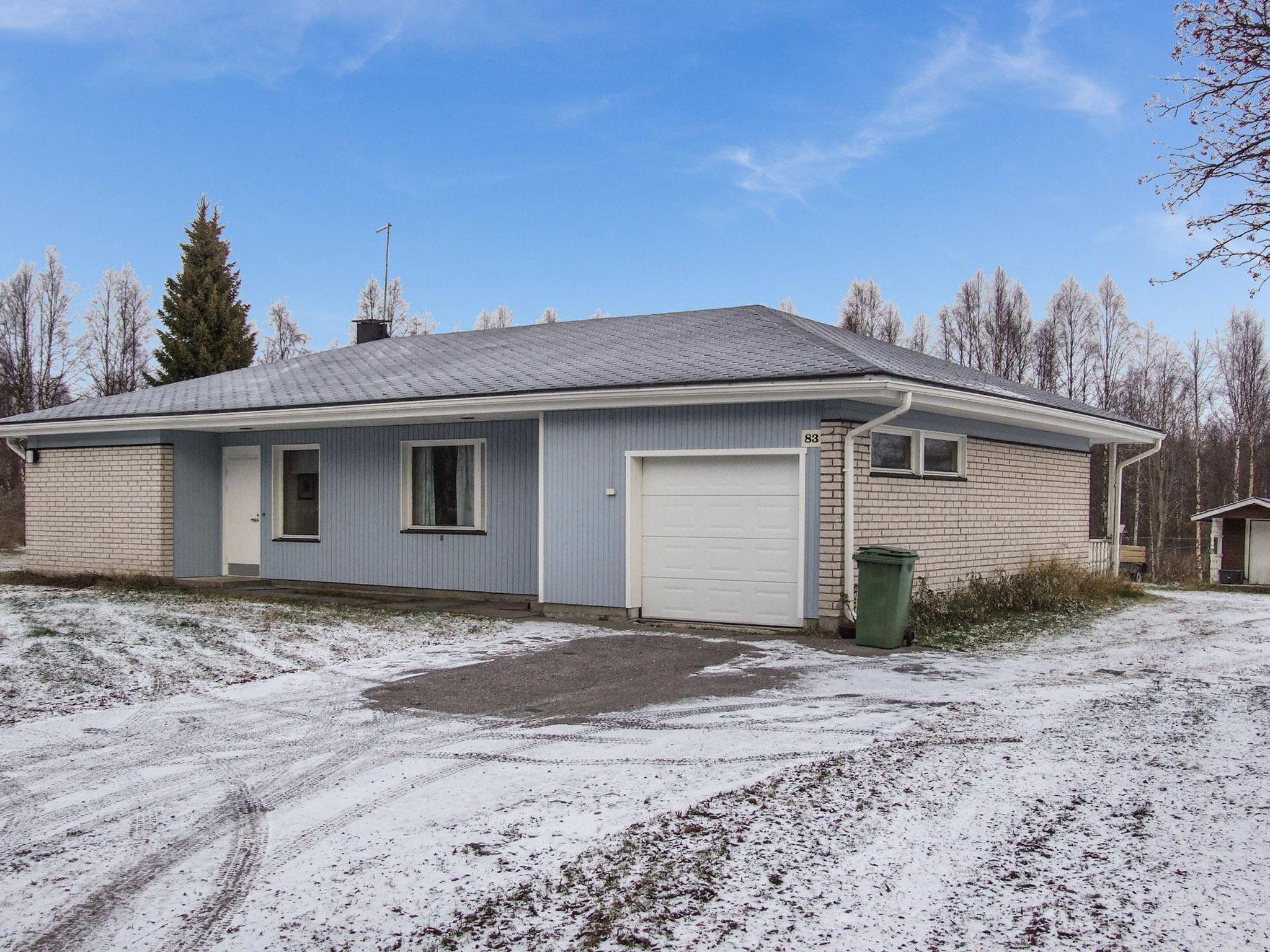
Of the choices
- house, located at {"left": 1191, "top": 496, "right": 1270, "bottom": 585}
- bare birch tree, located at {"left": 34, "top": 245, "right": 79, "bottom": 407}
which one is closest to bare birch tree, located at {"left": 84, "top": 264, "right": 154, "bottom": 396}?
bare birch tree, located at {"left": 34, "top": 245, "right": 79, "bottom": 407}

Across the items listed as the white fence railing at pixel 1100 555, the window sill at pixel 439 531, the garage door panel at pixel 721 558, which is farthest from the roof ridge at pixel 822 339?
the white fence railing at pixel 1100 555

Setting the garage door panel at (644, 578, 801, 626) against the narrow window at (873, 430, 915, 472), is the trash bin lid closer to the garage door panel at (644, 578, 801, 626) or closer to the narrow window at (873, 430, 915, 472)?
the garage door panel at (644, 578, 801, 626)

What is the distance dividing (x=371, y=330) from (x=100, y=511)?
6702 millimetres

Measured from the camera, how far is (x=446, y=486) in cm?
1379

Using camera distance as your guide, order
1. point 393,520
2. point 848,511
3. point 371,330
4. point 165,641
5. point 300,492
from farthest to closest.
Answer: point 371,330 < point 300,492 < point 393,520 < point 848,511 < point 165,641

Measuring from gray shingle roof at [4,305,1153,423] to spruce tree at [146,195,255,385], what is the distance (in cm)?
1898

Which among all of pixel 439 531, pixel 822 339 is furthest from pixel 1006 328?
pixel 439 531

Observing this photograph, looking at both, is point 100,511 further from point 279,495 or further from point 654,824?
point 654,824

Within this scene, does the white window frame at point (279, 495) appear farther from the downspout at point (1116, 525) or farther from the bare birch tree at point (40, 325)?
the bare birch tree at point (40, 325)

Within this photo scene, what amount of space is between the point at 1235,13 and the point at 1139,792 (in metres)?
4.32

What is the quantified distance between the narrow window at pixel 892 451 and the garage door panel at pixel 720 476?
115 centimetres

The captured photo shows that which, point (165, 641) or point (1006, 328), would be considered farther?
point (1006, 328)

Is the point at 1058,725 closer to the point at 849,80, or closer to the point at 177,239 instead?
the point at 849,80

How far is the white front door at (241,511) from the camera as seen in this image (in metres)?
15.5
